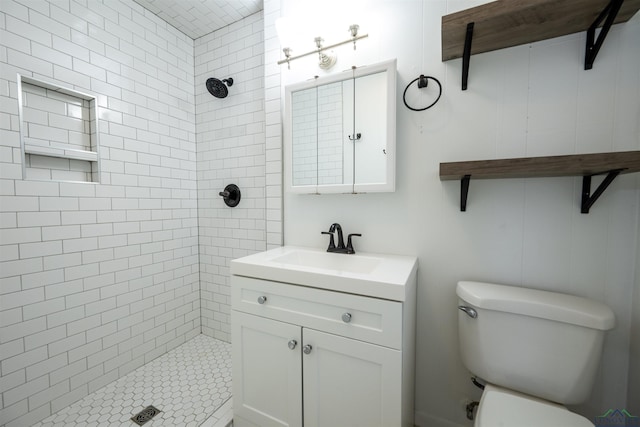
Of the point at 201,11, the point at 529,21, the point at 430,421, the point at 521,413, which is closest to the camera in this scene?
the point at 521,413

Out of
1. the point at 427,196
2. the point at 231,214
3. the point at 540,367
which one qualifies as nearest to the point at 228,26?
the point at 231,214

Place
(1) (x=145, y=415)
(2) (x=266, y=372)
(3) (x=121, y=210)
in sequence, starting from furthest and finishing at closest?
1. (3) (x=121, y=210)
2. (1) (x=145, y=415)
3. (2) (x=266, y=372)

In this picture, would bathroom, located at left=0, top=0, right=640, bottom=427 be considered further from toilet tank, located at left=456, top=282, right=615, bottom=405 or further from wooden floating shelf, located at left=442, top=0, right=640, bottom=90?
toilet tank, located at left=456, top=282, right=615, bottom=405

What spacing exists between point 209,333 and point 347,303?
1825 mm

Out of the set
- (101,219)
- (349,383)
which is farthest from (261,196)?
(349,383)

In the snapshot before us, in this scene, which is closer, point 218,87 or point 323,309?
point 323,309

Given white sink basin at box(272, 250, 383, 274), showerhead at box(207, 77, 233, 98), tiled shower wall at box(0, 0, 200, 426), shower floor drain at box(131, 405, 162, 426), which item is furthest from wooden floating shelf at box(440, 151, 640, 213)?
shower floor drain at box(131, 405, 162, 426)

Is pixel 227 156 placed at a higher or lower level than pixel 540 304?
higher

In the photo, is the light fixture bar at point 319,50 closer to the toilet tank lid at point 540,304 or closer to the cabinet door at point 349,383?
the toilet tank lid at point 540,304

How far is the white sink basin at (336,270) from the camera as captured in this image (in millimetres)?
922

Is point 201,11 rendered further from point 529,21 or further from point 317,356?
point 317,356

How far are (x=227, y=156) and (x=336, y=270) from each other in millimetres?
1403

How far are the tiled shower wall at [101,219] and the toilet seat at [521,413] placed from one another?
1.81 meters

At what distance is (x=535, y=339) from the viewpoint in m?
0.94
